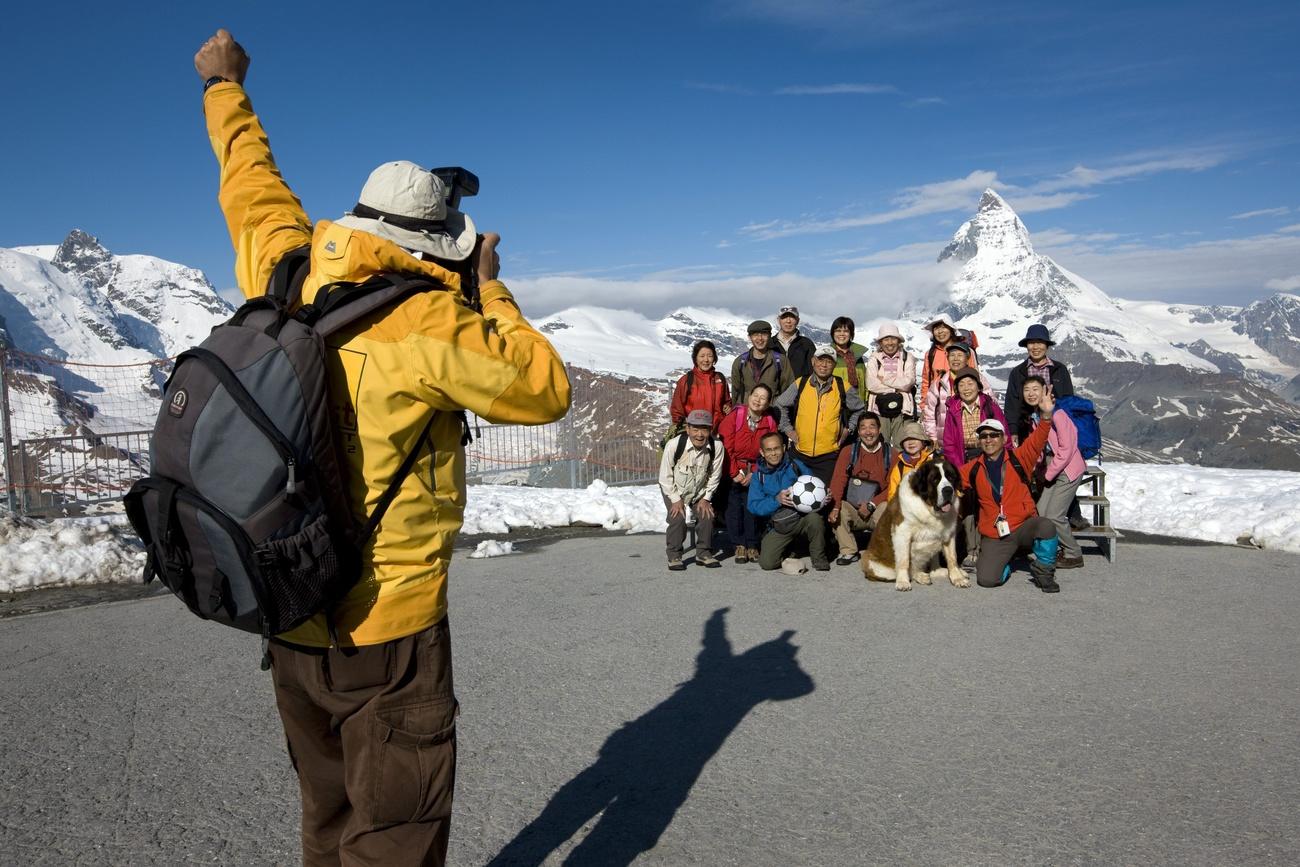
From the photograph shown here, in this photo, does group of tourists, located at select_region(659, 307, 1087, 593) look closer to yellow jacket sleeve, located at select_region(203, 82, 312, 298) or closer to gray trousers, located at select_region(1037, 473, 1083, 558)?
gray trousers, located at select_region(1037, 473, 1083, 558)

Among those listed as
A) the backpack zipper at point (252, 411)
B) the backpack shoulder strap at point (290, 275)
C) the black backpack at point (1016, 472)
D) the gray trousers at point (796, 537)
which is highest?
the backpack shoulder strap at point (290, 275)

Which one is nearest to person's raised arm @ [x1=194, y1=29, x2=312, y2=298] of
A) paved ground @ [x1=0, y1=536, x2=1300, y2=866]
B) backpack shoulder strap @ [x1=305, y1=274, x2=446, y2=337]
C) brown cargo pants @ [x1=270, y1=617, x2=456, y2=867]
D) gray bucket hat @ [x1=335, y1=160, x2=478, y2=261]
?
gray bucket hat @ [x1=335, y1=160, x2=478, y2=261]

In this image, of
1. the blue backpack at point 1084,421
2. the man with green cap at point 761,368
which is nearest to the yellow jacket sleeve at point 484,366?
the blue backpack at point 1084,421

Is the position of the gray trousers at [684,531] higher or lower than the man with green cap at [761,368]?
lower

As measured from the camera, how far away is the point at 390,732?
87.0 inches

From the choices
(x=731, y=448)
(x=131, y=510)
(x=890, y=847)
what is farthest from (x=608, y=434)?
(x=131, y=510)

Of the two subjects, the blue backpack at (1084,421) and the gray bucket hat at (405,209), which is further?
the blue backpack at (1084,421)

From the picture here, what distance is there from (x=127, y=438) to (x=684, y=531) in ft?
25.8

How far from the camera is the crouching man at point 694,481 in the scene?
8820 mm

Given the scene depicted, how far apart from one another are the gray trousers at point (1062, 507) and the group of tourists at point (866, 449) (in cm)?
1

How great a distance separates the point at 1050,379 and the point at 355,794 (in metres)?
8.50

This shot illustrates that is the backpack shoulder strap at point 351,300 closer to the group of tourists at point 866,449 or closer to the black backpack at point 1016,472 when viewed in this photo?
the group of tourists at point 866,449

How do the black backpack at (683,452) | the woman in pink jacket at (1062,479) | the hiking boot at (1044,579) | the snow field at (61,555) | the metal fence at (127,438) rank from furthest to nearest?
the metal fence at (127,438)
the black backpack at (683,452)
the woman in pink jacket at (1062,479)
the snow field at (61,555)
the hiking boot at (1044,579)

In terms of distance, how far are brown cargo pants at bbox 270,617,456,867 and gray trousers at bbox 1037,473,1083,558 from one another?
24.0 ft
